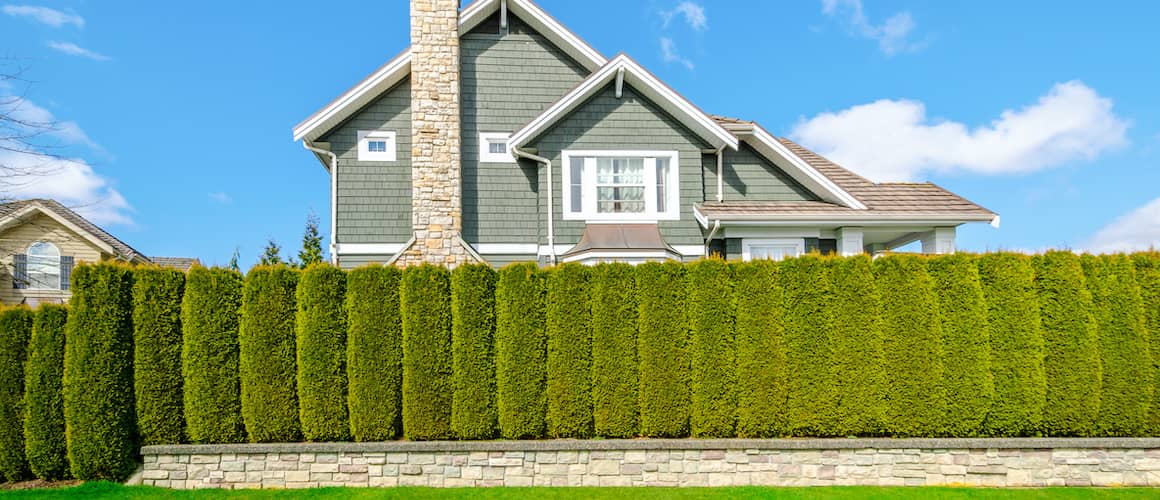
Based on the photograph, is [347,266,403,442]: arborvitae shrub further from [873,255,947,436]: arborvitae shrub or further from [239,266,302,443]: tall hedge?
[873,255,947,436]: arborvitae shrub

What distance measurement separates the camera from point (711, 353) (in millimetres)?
7930

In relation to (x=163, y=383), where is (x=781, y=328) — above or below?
above

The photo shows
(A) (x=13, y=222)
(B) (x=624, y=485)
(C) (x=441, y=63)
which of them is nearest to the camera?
(B) (x=624, y=485)

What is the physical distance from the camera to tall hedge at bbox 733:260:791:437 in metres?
7.86

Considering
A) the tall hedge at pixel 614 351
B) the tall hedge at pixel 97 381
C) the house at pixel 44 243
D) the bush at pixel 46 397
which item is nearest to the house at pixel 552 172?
the tall hedge at pixel 614 351

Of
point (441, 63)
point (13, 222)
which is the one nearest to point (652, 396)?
point (441, 63)

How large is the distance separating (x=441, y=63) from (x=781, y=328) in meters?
8.45

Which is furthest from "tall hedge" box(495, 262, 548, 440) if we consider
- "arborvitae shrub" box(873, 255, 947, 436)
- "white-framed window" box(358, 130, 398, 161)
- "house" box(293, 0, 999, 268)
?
"white-framed window" box(358, 130, 398, 161)

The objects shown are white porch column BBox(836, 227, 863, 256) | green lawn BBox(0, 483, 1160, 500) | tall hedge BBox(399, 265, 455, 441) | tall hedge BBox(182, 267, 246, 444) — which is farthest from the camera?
white porch column BBox(836, 227, 863, 256)

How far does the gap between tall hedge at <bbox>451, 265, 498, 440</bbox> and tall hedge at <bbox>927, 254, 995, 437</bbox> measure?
5471 mm

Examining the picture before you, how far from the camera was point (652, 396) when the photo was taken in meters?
7.86

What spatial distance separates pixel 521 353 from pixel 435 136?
6.15 m

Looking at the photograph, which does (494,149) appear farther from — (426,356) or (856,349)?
(856,349)

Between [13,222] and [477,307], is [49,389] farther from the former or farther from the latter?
[13,222]
